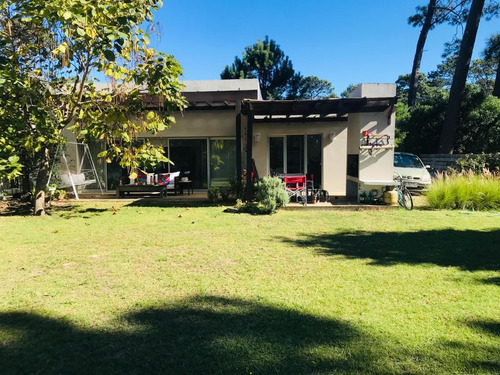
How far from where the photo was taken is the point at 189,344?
2.73 metres

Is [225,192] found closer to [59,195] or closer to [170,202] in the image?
[170,202]

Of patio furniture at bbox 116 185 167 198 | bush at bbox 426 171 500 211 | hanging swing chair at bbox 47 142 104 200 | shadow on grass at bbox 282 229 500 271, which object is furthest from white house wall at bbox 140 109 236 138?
shadow on grass at bbox 282 229 500 271

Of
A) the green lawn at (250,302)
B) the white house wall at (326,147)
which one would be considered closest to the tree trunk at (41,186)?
the green lawn at (250,302)

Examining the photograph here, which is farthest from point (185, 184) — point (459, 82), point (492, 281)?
point (459, 82)

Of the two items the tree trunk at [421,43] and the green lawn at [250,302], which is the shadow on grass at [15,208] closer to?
the green lawn at [250,302]

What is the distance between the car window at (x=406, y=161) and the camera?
13.4 metres

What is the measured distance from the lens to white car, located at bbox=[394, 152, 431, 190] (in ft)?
41.2

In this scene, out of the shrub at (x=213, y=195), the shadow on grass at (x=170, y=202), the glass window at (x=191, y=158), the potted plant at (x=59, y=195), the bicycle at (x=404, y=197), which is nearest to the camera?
the bicycle at (x=404, y=197)

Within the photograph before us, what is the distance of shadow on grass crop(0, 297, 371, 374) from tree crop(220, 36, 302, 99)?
30.5 meters

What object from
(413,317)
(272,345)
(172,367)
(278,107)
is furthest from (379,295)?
(278,107)

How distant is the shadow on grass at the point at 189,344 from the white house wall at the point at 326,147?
33.7 ft

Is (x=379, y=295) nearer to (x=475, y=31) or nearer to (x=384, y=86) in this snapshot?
(x=384, y=86)

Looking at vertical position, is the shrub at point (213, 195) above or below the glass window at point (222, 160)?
below

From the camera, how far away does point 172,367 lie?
243cm
